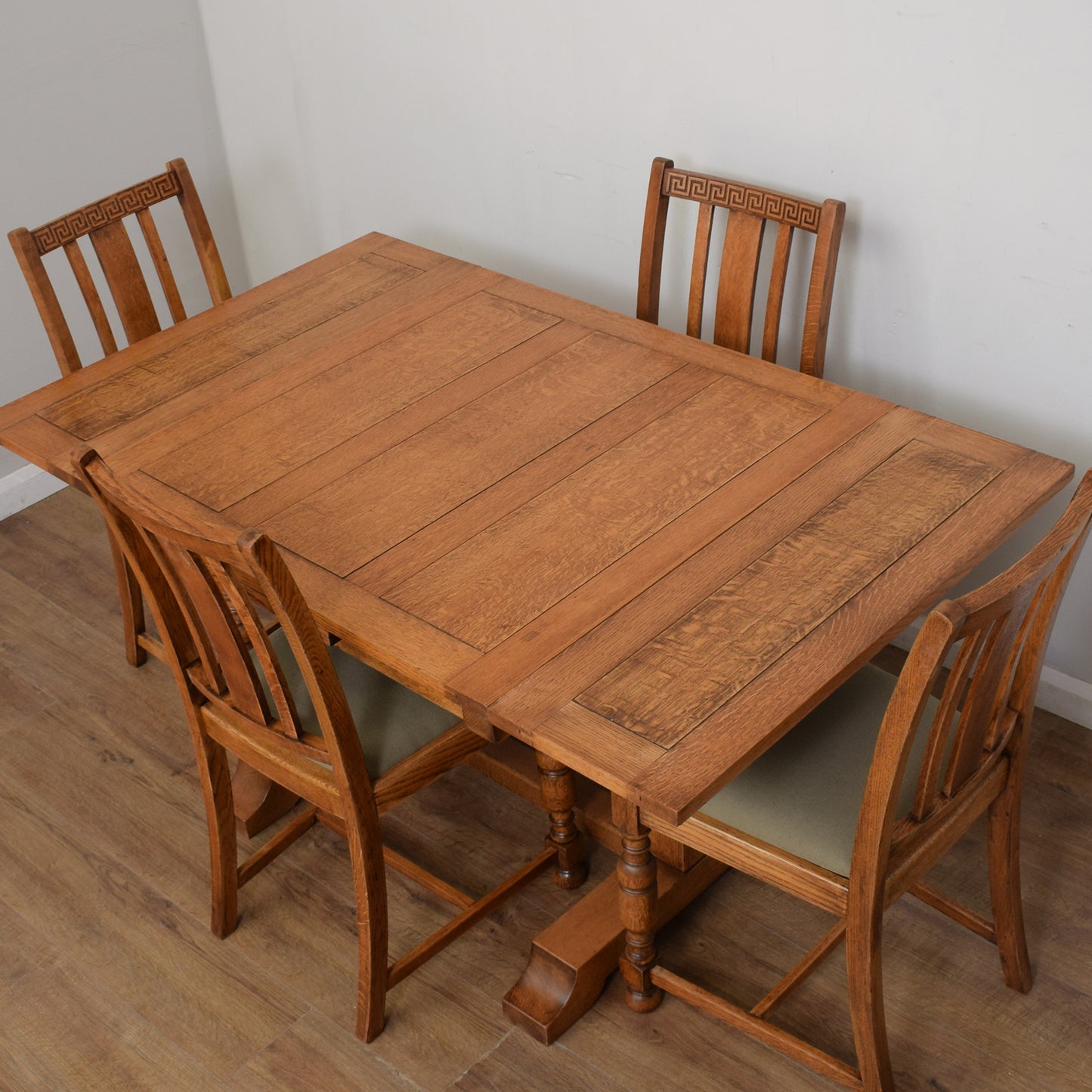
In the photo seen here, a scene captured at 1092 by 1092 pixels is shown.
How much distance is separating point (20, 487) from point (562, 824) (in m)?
1.86

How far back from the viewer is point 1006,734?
66.4 inches

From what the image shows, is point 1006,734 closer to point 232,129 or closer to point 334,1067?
point 334,1067

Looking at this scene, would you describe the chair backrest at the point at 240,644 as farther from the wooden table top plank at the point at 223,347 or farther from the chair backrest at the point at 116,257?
the chair backrest at the point at 116,257

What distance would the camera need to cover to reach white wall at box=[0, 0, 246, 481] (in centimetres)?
297

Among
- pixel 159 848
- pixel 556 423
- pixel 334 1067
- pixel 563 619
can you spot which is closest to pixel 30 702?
pixel 159 848

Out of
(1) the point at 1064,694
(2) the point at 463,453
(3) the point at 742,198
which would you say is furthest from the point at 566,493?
(1) the point at 1064,694

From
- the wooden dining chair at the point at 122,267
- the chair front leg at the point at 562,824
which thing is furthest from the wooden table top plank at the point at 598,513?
the wooden dining chair at the point at 122,267

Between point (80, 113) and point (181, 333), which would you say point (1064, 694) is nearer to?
point (181, 333)

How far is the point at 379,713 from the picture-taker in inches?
73.5

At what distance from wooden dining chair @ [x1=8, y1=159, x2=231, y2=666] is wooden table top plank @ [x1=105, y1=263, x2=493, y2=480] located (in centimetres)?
36

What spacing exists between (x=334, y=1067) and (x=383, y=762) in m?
0.48

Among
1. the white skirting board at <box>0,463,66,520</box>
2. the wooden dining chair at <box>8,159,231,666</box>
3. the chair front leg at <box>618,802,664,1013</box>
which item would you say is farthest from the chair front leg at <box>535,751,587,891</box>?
the white skirting board at <box>0,463,66,520</box>

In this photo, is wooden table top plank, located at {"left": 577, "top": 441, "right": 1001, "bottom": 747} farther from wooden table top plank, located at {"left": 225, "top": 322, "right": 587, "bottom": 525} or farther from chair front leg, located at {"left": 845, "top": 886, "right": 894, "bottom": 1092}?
wooden table top plank, located at {"left": 225, "top": 322, "right": 587, "bottom": 525}

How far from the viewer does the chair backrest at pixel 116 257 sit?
238 centimetres
